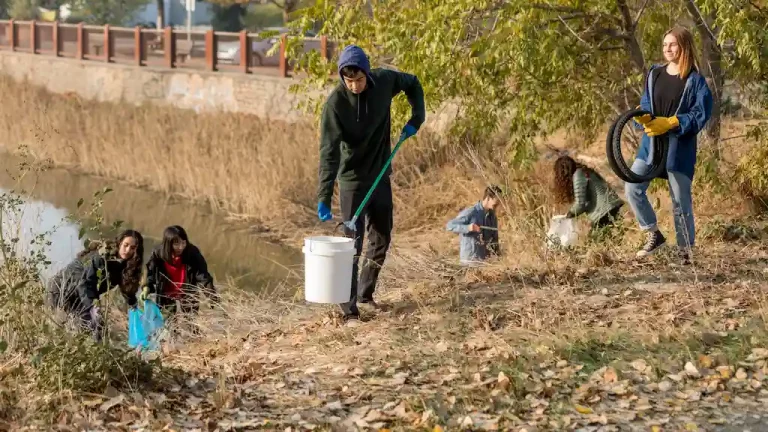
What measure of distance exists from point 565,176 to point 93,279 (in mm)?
4307

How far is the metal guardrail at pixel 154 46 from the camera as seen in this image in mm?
25578

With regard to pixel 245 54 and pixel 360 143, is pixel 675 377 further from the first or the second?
pixel 245 54

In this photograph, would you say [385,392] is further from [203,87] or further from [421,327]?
[203,87]

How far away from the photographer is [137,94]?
1085 inches

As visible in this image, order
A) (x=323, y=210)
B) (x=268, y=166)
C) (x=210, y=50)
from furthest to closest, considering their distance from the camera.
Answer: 1. (x=210, y=50)
2. (x=268, y=166)
3. (x=323, y=210)

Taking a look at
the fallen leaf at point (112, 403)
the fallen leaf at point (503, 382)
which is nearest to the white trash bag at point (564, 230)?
the fallen leaf at point (503, 382)

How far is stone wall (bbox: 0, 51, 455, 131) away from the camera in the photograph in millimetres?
24281

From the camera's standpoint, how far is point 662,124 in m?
7.49

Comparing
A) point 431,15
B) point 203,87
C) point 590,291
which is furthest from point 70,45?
point 590,291

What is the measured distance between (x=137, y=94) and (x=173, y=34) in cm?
161

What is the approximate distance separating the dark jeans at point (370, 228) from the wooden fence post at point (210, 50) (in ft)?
63.6

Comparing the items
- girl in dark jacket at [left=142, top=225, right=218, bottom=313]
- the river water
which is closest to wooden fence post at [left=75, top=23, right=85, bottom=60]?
the river water

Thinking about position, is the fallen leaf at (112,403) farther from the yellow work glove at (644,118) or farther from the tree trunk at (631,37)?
the tree trunk at (631,37)

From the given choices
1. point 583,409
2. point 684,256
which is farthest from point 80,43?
point 583,409
